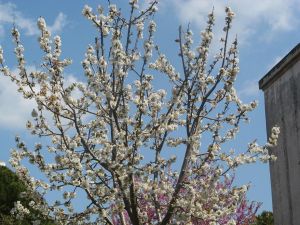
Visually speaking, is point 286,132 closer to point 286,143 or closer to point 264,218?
point 286,143

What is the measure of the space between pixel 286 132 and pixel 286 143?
0.75 feet

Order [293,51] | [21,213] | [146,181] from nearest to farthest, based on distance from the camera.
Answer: [146,181], [21,213], [293,51]

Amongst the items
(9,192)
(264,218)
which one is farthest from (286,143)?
(264,218)

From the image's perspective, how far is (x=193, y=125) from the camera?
1032 centimetres

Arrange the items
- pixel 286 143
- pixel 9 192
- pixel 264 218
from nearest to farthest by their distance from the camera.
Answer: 1. pixel 286 143
2. pixel 9 192
3. pixel 264 218

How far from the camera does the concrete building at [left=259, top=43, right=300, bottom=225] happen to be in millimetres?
11477

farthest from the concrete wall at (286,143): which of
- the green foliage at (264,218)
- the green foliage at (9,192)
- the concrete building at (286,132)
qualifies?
the green foliage at (264,218)

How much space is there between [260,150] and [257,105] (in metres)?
0.84

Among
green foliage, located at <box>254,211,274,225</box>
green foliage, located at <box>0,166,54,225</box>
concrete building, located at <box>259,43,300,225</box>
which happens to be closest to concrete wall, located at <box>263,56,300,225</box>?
concrete building, located at <box>259,43,300,225</box>

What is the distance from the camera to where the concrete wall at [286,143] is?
11477 mm

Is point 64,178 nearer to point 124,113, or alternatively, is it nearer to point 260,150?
point 124,113

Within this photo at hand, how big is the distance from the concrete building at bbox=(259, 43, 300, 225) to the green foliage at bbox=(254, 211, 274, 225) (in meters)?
8.12

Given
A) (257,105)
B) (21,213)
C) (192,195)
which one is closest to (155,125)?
(192,195)

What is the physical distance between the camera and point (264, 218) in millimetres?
20609
